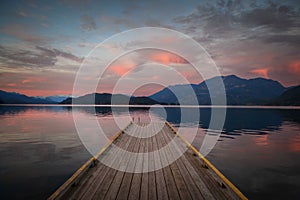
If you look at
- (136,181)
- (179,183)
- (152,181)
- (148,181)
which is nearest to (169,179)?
(179,183)

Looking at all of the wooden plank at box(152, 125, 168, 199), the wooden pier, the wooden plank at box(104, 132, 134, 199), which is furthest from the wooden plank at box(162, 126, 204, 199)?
the wooden plank at box(104, 132, 134, 199)

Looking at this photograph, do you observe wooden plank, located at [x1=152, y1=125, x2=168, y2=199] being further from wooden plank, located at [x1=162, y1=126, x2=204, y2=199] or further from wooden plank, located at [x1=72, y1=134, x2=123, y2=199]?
wooden plank, located at [x1=72, y1=134, x2=123, y2=199]

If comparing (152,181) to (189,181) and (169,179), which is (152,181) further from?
(189,181)

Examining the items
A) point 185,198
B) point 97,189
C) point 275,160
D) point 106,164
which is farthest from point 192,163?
point 275,160

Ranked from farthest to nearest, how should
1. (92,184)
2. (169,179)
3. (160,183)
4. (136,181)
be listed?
(169,179) → (136,181) → (160,183) → (92,184)

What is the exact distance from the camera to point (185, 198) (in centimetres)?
544

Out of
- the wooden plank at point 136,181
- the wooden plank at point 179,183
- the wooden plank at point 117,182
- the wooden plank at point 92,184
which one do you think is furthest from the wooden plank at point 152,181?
the wooden plank at point 92,184

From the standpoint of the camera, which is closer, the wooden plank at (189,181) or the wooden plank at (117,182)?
the wooden plank at (117,182)

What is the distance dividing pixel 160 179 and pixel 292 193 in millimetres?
7312

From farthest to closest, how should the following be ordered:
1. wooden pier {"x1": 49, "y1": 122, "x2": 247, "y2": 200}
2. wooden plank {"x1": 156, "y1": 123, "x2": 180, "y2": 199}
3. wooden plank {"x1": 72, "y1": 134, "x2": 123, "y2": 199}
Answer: wooden plank {"x1": 156, "y1": 123, "x2": 180, "y2": 199} < wooden pier {"x1": 49, "y1": 122, "x2": 247, "y2": 200} < wooden plank {"x1": 72, "y1": 134, "x2": 123, "y2": 199}

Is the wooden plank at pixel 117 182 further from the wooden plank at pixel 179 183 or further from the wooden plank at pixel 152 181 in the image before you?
the wooden plank at pixel 179 183

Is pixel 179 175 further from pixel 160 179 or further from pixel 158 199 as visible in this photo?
pixel 158 199

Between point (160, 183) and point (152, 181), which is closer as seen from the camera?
point (160, 183)

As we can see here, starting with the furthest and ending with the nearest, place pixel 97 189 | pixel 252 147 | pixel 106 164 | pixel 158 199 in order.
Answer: pixel 252 147 < pixel 106 164 < pixel 97 189 < pixel 158 199
